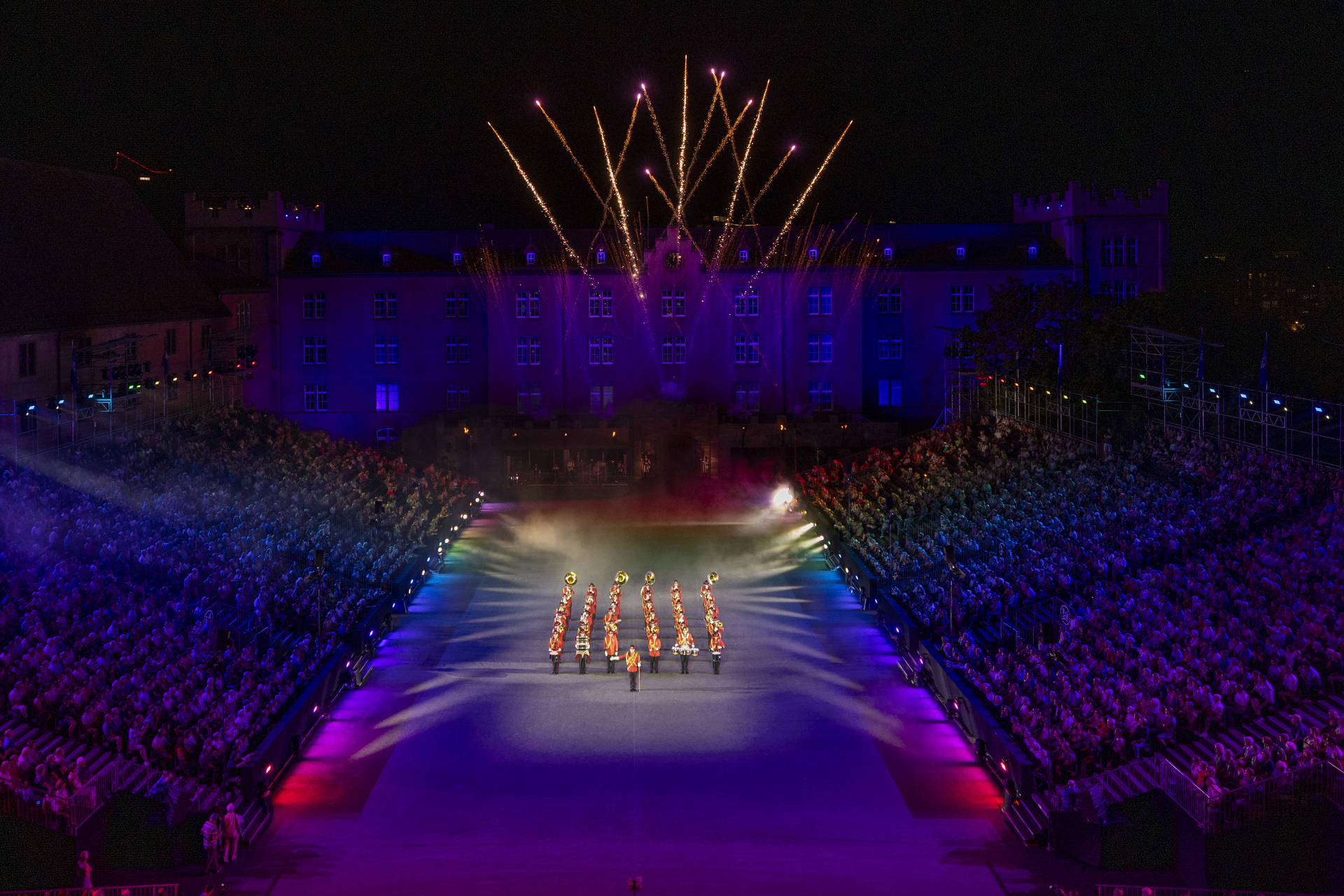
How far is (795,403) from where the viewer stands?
59.7 meters

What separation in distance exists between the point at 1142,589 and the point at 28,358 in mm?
31905

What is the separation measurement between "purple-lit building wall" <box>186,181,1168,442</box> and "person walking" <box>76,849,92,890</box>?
4135 cm

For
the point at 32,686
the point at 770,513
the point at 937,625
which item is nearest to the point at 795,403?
the point at 770,513

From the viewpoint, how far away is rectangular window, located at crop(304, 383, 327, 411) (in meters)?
60.1

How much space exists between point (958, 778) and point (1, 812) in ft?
51.2

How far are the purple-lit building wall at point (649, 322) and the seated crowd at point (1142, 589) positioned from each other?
60.3ft

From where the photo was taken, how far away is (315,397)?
2367 inches

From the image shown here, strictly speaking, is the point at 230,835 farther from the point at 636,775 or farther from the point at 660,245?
the point at 660,245

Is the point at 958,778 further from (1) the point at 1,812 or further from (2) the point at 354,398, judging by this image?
(2) the point at 354,398

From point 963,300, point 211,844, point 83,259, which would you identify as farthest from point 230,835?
point 963,300

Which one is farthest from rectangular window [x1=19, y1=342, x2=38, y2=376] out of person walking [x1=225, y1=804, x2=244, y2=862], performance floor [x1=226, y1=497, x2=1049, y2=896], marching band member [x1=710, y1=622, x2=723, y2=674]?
person walking [x1=225, y1=804, x2=244, y2=862]

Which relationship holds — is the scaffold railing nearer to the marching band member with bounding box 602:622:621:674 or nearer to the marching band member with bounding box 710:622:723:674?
the marching band member with bounding box 710:622:723:674

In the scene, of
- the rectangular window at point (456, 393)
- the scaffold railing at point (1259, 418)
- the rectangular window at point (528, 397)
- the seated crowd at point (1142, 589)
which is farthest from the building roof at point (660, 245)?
the scaffold railing at point (1259, 418)

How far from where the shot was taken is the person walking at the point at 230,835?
19516mm
